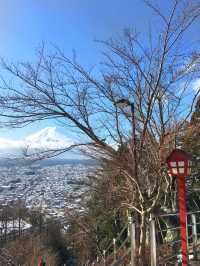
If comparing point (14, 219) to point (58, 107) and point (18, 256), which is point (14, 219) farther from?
point (58, 107)

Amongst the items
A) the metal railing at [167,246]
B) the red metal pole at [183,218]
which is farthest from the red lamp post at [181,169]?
the metal railing at [167,246]

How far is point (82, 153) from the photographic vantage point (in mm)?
11867

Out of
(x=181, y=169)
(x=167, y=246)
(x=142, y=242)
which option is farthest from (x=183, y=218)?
(x=167, y=246)

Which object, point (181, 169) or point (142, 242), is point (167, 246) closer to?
point (142, 242)

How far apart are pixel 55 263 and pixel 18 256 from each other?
385 cm

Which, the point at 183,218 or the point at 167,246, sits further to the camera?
the point at 167,246

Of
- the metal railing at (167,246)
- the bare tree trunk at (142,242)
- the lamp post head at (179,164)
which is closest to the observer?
the lamp post head at (179,164)

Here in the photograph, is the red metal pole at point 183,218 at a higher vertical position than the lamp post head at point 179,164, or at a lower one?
lower

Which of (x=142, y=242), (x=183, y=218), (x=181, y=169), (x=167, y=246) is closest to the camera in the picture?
(x=183, y=218)

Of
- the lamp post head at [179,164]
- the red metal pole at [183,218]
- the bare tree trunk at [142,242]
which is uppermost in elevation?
the lamp post head at [179,164]

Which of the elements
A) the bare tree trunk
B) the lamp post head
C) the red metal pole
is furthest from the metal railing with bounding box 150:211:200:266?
the lamp post head

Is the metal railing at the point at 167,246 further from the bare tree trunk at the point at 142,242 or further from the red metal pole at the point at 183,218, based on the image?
the red metal pole at the point at 183,218

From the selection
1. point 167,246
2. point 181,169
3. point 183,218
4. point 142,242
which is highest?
point 181,169

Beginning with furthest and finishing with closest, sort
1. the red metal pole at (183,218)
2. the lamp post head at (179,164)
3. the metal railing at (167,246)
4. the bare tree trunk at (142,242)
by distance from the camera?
1. the bare tree trunk at (142,242)
2. the metal railing at (167,246)
3. the lamp post head at (179,164)
4. the red metal pole at (183,218)
